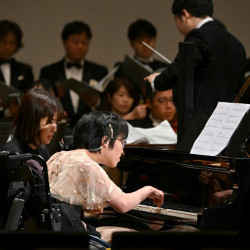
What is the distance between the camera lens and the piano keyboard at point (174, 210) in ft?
10.9

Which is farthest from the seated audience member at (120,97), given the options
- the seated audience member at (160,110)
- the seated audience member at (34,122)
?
the seated audience member at (34,122)

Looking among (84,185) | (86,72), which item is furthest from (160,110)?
(84,185)

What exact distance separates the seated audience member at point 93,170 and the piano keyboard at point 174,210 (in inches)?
6.8

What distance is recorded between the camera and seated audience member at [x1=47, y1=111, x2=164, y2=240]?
118 inches

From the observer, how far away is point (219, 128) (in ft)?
11.5

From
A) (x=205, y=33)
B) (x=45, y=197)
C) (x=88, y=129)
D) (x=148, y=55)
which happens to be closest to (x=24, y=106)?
(x=88, y=129)

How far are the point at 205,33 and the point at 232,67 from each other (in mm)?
301

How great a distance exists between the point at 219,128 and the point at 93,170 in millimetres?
803

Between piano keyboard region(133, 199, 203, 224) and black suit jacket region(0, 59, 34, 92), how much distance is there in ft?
10.1

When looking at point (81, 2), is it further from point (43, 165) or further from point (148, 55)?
point (43, 165)

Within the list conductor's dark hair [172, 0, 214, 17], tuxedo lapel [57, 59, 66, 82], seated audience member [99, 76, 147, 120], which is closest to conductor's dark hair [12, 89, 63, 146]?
conductor's dark hair [172, 0, 214, 17]

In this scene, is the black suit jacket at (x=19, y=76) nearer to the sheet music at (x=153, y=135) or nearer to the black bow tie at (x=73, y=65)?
the black bow tie at (x=73, y=65)

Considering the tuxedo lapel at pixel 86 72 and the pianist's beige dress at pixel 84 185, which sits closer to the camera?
the pianist's beige dress at pixel 84 185

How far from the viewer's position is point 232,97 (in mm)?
4430
